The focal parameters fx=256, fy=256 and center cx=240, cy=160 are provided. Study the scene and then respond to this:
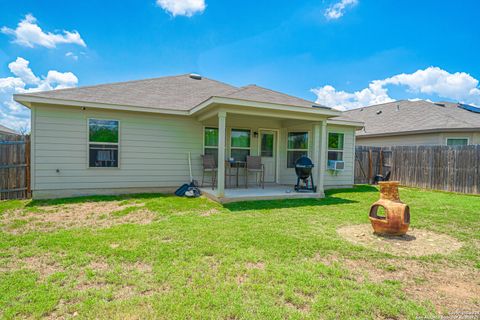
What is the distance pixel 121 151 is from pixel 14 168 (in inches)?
103

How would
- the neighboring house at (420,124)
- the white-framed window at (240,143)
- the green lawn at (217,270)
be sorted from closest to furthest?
the green lawn at (217,270), the white-framed window at (240,143), the neighboring house at (420,124)

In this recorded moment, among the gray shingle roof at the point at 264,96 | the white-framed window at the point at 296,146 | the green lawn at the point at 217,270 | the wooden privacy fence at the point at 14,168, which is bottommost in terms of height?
the green lawn at the point at 217,270

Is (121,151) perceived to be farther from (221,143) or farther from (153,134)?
(221,143)

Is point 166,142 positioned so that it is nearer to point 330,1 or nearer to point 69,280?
point 69,280

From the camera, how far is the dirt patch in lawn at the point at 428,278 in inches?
91.3

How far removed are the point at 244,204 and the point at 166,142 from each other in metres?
3.19

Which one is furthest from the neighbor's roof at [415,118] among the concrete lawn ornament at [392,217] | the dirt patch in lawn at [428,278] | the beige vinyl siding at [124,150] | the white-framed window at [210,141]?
the dirt patch in lawn at [428,278]

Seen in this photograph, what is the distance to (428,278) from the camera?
273 centimetres

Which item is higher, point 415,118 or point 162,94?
point 415,118

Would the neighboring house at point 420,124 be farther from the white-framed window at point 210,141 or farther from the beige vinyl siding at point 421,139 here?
the white-framed window at point 210,141

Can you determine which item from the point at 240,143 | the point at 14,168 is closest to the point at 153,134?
the point at 240,143

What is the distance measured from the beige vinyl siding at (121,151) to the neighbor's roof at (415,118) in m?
6.05

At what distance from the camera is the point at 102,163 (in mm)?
7152

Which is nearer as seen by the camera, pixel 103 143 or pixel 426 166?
pixel 103 143
